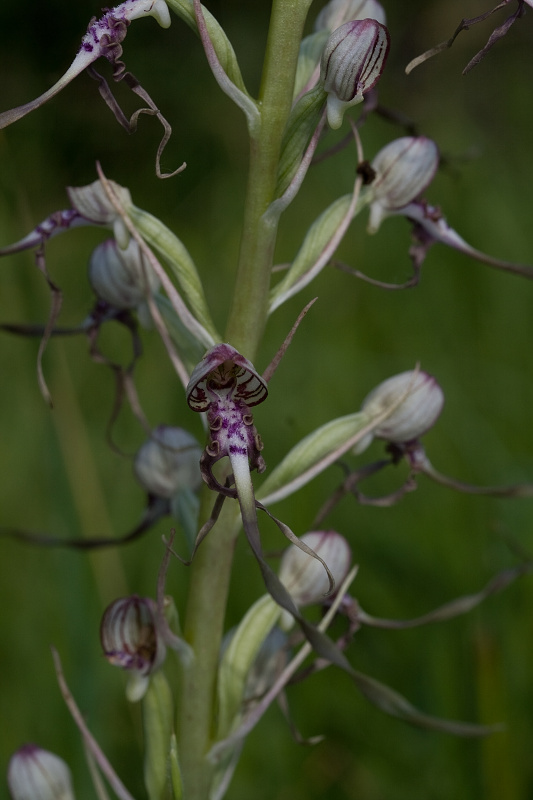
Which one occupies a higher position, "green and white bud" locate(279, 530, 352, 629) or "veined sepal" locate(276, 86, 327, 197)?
"veined sepal" locate(276, 86, 327, 197)

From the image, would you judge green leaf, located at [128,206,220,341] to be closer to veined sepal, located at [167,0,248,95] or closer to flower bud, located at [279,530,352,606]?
veined sepal, located at [167,0,248,95]

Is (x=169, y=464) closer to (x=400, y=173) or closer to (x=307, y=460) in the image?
(x=307, y=460)

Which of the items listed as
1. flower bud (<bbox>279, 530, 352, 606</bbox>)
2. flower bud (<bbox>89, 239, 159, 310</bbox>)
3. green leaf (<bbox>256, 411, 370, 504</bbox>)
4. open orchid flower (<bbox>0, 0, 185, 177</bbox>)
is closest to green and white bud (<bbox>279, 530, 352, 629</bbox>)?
flower bud (<bbox>279, 530, 352, 606</bbox>)

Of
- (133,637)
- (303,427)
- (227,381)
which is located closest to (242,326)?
(227,381)

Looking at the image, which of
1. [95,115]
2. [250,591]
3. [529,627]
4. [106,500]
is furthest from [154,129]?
[529,627]

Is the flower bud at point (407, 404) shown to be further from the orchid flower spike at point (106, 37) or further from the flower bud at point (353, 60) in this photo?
the orchid flower spike at point (106, 37)

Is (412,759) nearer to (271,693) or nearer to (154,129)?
(271,693)
